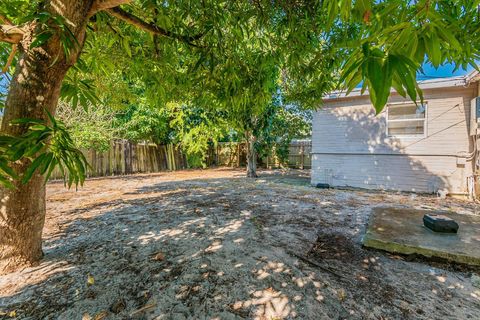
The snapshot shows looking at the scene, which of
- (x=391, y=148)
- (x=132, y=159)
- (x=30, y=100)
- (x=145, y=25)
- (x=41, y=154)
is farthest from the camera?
(x=132, y=159)

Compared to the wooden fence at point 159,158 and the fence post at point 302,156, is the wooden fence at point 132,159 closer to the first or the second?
the wooden fence at point 159,158

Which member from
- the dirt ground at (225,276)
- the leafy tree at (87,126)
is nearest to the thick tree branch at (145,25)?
the dirt ground at (225,276)

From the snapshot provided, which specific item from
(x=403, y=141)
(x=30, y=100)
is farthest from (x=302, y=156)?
(x=30, y=100)

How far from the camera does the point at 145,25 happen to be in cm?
203

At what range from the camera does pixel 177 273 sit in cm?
188

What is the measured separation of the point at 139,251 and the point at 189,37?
2257 millimetres

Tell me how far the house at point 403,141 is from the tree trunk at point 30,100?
5.67 m

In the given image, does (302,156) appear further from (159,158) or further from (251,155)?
(159,158)

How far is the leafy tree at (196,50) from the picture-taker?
75 centimetres

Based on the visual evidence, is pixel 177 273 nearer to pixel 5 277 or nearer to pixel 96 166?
pixel 5 277

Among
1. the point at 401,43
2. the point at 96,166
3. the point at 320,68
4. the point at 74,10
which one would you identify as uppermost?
the point at 74,10

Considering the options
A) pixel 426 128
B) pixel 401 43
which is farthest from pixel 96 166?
pixel 426 128

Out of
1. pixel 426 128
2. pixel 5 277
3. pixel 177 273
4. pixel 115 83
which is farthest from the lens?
pixel 426 128

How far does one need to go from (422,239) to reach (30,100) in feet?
12.3
